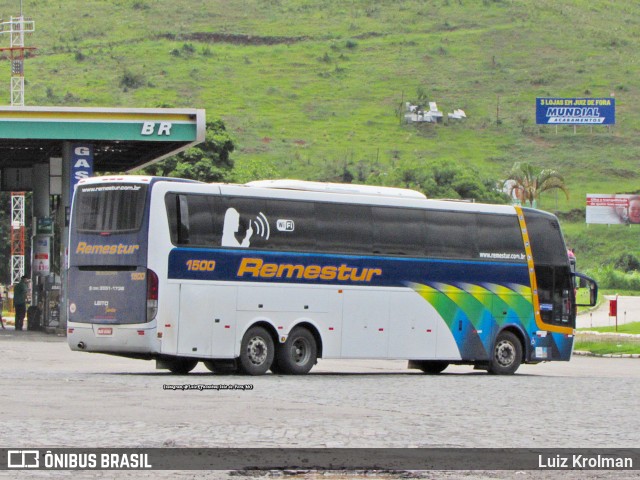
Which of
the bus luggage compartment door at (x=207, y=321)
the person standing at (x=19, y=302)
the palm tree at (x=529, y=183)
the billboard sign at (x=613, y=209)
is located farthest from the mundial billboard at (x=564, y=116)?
the bus luggage compartment door at (x=207, y=321)

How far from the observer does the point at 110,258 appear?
24719 mm

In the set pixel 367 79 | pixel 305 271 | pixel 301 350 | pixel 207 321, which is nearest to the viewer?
pixel 207 321

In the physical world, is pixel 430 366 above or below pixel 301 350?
below

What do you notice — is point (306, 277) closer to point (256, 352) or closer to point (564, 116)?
point (256, 352)

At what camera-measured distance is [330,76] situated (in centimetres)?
16938

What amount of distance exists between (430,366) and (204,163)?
44496 millimetres

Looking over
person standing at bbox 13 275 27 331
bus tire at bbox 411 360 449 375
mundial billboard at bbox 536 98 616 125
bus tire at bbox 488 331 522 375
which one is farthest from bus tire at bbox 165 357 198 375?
mundial billboard at bbox 536 98 616 125

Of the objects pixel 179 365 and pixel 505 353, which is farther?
pixel 505 353

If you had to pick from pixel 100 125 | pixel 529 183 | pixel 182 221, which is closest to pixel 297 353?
pixel 182 221

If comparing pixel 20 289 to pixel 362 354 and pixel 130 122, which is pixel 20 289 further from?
pixel 362 354

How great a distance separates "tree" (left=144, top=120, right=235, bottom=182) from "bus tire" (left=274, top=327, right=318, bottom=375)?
45872mm

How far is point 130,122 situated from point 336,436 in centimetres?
2585

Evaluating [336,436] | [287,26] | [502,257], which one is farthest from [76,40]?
[336,436]

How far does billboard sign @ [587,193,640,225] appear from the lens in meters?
116
